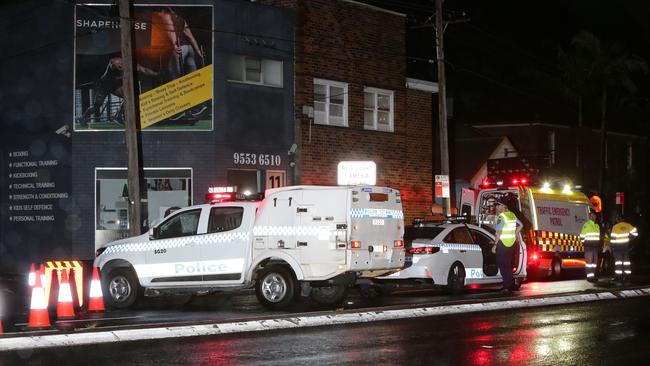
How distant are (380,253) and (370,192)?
1042 millimetres

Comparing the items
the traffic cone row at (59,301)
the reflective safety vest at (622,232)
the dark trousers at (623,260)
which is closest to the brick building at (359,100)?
the reflective safety vest at (622,232)

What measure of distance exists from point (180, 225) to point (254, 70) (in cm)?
1029

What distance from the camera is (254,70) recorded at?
83.4ft

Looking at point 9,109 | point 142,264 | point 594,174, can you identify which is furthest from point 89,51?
point 594,174

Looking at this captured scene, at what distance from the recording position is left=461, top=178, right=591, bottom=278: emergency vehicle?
2336 cm

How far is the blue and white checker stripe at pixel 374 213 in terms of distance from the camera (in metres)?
14.9

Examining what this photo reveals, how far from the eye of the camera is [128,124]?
20.5 meters

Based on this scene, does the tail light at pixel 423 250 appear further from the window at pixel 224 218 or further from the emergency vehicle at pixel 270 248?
the window at pixel 224 218

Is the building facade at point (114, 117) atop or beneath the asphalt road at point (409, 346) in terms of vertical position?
atop

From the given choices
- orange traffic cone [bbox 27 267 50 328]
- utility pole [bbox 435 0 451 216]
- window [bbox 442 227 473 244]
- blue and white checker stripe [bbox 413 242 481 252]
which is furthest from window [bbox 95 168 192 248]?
orange traffic cone [bbox 27 267 50 328]

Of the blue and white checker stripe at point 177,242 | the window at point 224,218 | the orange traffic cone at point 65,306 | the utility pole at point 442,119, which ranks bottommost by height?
the orange traffic cone at point 65,306

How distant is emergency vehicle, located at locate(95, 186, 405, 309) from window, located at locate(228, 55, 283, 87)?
934cm

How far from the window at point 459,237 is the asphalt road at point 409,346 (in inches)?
190

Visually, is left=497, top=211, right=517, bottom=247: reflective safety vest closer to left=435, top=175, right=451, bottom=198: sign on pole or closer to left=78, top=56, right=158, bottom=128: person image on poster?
left=435, top=175, right=451, bottom=198: sign on pole
